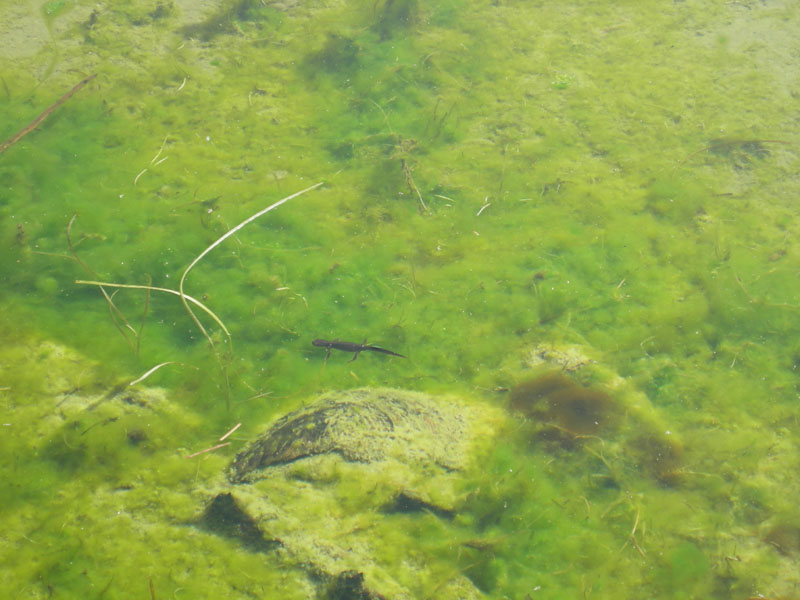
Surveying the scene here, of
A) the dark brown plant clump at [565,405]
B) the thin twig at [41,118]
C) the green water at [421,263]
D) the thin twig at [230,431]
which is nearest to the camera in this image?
the green water at [421,263]

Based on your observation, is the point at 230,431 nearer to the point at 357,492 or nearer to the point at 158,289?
the point at 357,492

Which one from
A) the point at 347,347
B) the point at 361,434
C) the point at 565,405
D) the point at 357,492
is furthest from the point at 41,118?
the point at 565,405

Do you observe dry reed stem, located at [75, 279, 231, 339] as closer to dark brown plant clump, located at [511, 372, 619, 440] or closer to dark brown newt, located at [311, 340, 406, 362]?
dark brown newt, located at [311, 340, 406, 362]

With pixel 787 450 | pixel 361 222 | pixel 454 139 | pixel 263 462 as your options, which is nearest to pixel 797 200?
pixel 787 450

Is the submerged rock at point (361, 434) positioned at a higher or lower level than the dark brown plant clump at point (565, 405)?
higher

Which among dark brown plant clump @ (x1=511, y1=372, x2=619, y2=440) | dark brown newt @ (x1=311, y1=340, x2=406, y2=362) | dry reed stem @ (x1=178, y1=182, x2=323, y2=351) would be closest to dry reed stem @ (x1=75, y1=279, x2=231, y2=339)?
Answer: dry reed stem @ (x1=178, y1=182, x2=323, y2=351)

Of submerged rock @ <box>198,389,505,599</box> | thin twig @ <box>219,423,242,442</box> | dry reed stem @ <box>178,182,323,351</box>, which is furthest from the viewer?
dry reed stem @ <box>178,182,323,351</box>

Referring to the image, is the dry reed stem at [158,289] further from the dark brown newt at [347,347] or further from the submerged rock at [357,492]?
the submerged rock at [357,492]

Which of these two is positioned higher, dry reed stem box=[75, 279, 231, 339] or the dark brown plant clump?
dry reed stem box=[75, 279, 231, 339]

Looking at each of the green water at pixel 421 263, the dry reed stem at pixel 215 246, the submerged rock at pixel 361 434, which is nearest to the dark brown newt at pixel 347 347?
the green water at pixel 421 263
